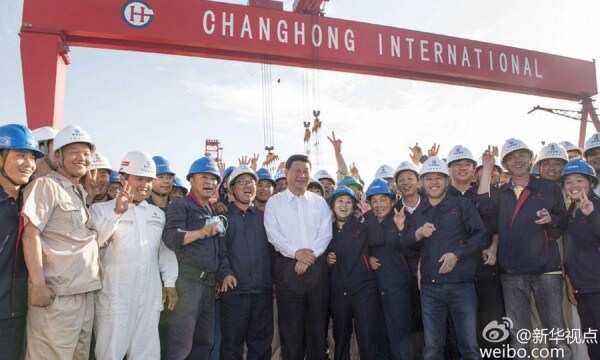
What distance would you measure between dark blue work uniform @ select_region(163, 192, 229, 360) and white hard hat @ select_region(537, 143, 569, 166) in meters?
3.27

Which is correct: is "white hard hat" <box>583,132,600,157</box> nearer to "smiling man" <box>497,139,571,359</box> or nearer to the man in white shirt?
"smiling man" <box>497,139,571,359</box>

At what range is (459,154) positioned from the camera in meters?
3.68

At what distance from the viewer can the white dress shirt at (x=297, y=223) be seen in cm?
339

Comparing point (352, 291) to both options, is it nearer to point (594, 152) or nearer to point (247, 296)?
point (247, 296)

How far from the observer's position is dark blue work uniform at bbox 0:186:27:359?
2172 mm

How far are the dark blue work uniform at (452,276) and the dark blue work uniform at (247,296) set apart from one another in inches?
50.5

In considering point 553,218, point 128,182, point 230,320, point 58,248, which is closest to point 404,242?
point 553,218

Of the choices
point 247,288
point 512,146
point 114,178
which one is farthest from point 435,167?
point 114,178

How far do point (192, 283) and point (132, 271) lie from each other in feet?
1.64

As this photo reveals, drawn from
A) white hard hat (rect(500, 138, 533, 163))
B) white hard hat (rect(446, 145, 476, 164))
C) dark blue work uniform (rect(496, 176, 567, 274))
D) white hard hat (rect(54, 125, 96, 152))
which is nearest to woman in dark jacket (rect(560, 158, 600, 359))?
dark blue work uniform (rect(496, 176, 567, 274))

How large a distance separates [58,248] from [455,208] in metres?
2.94

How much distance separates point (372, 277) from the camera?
136 inches

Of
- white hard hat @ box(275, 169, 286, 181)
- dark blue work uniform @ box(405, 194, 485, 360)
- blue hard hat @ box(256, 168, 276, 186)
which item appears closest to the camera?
dark blue work uniform @ box(405, 194, 485, 360)

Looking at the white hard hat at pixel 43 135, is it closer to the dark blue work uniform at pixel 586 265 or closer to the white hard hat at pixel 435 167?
the white hard hat at pixel 435 167
